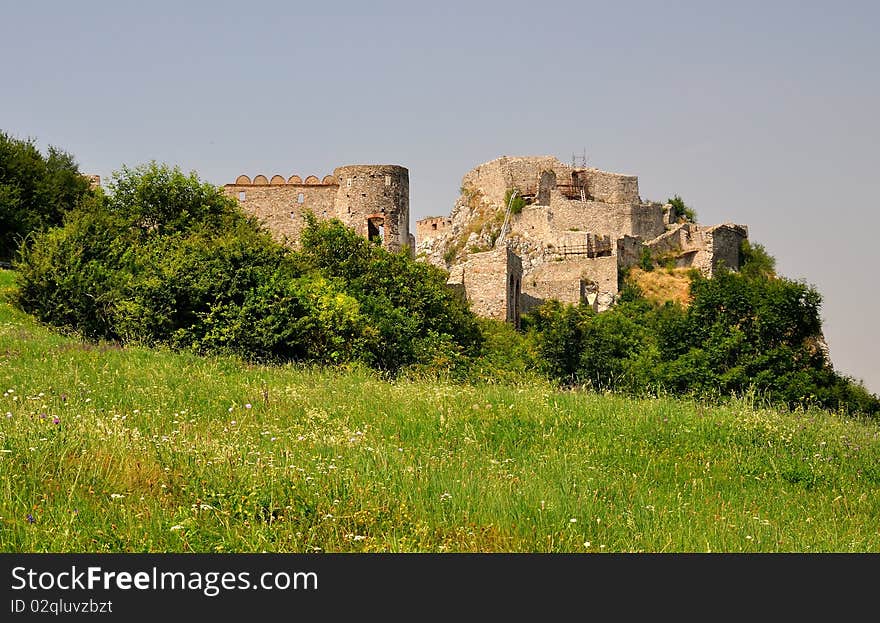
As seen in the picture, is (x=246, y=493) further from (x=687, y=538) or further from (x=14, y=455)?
(x=687, y=538)

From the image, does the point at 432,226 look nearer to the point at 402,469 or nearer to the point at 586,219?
the point at 586,219

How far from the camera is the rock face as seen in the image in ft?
189

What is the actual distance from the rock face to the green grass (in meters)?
42.2

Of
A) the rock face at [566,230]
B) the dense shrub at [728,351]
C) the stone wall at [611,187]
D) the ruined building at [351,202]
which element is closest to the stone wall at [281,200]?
the ruined building at [351,202]

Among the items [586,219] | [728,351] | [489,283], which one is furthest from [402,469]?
[586,219]

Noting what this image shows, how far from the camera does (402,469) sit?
8430 mm

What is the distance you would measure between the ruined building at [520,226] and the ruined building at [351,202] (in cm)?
5

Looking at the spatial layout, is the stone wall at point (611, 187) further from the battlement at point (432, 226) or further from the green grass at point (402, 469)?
the green grass at point (402, 469)

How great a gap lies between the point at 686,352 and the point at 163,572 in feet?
100

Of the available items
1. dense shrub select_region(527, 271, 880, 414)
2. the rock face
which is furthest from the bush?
dense shrub select_region(527, 271, 880, 414)

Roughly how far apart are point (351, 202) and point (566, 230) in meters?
22.0

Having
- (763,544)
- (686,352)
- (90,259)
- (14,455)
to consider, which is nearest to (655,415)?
(763,544)

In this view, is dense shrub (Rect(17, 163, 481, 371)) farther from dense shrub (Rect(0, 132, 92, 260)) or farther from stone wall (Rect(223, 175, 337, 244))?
stone wall (Rect(223, 175, 337, 244))

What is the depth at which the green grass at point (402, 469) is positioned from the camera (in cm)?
701
